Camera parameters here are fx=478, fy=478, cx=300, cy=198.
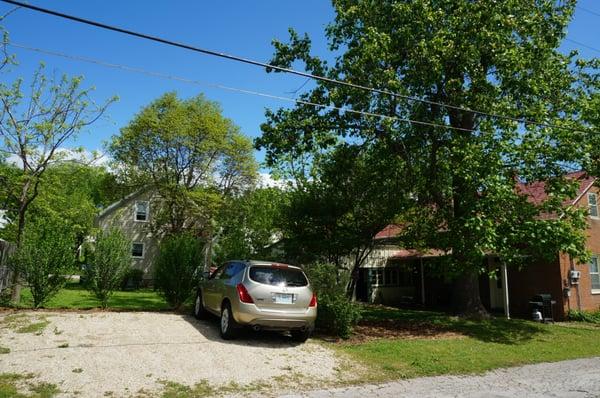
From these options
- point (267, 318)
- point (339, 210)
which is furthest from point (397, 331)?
point (267, 318)

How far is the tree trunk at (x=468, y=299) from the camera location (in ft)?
55.1

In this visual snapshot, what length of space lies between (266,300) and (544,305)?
43.7ft

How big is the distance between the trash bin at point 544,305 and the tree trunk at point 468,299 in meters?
2.65

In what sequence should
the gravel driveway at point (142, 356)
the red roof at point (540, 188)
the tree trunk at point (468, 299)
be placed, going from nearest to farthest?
the gravel driveway at point (142, 356) → the red roof at point (540, 188) → the tree trunk at point (468, 299)

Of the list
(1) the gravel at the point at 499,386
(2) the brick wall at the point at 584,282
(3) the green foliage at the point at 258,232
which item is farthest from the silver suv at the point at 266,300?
(2) the brick wall at the point at 584,282

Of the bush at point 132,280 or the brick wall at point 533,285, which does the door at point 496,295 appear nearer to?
the brick wall at point 533,285

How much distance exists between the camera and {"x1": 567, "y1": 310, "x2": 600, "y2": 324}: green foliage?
60.3 ft

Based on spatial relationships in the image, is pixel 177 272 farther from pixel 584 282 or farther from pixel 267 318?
pixel 584 282

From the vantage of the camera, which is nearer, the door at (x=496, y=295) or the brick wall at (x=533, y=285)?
the brick wall at (x=533, y=285)

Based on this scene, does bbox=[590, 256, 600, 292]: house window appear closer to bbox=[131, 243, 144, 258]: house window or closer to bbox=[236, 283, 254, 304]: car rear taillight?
bbox=[236, 283, 254, 304]: car rear taillight

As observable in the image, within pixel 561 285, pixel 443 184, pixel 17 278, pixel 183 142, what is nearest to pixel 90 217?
pixel 183 142

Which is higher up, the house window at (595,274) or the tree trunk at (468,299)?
the house window at (595,274)

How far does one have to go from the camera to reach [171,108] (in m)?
36.3

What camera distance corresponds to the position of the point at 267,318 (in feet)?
32.4
